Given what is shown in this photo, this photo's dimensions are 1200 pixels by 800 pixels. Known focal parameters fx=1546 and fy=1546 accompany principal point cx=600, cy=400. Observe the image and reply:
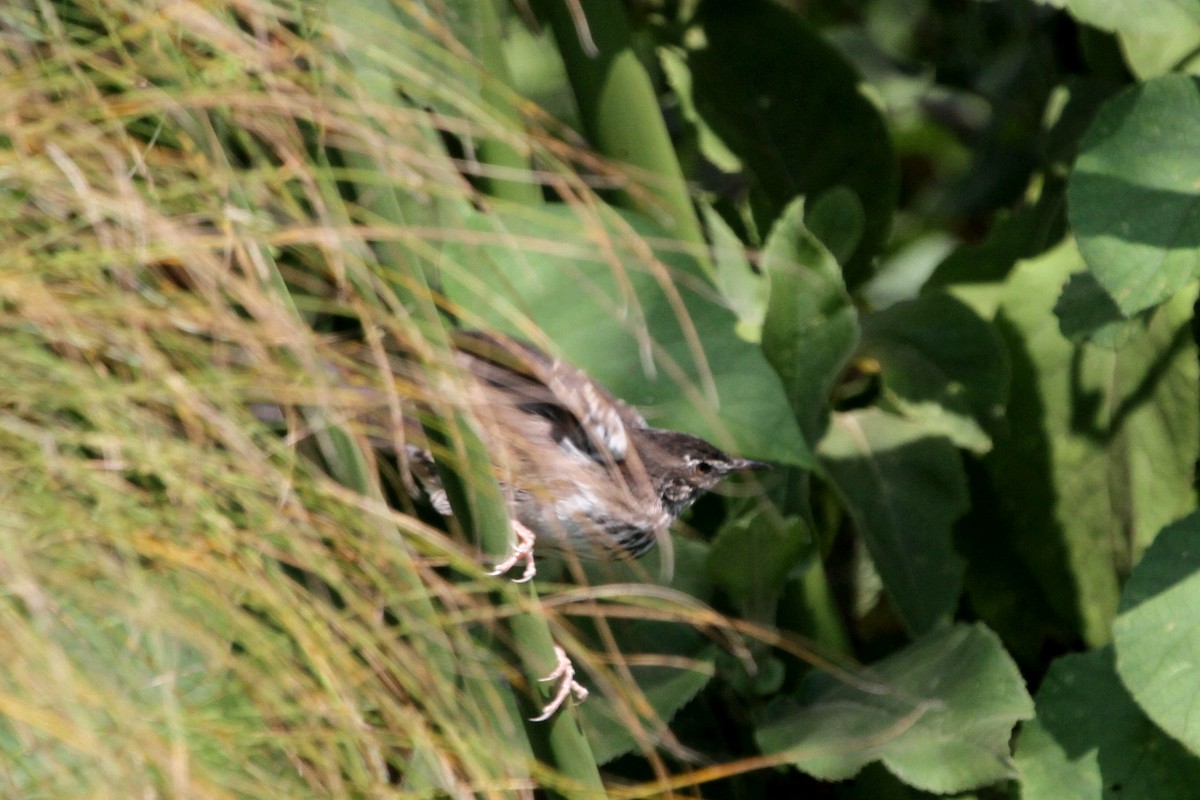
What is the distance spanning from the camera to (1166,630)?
5.70 ft

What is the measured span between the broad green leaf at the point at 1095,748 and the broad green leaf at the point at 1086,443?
0.26m

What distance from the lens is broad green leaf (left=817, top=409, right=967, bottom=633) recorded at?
2.05m

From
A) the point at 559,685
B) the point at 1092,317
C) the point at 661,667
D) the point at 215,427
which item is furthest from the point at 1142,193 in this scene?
the point at 215,427

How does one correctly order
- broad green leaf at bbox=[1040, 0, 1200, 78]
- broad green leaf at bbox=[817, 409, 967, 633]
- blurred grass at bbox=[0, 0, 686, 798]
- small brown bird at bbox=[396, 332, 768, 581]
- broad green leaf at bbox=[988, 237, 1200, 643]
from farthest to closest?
1. broad green leaf at bbox=[988, 237, 1200, 643]
2. broad green leaf at bbox=[817, 409, 967, 633]
3. broad green leaf at bbox=[1040, 0, 1200, 78]
4. small brown bird at bbox=[396, 332, 768, 581]
5. blurred grass at bbox=[0, 0, 686, 798]

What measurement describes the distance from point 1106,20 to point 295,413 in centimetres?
110

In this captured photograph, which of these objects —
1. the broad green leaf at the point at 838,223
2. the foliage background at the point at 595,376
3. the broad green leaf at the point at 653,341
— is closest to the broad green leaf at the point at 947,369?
the foliage background at the point at 595,376

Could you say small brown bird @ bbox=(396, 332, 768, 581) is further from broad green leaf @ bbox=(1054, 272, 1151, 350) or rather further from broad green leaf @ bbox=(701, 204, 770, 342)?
broad green leaf @ bbox=(1054, 272, 1151, 350)

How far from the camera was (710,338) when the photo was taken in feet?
6.12

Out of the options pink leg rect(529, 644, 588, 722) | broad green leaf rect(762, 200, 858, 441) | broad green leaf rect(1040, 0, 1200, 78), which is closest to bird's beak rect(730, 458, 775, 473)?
broad green leaf rect(762, 200, 858, 441)

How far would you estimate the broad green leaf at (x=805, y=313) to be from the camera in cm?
188

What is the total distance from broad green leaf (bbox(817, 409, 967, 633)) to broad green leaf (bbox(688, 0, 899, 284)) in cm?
46

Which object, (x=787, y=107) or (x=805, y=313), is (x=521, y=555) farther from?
(x=787, y=107)

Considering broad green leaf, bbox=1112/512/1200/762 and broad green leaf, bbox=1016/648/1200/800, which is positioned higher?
broad green leaf, bbox=1112/512/1200/762

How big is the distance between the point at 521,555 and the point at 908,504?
0.68 m
